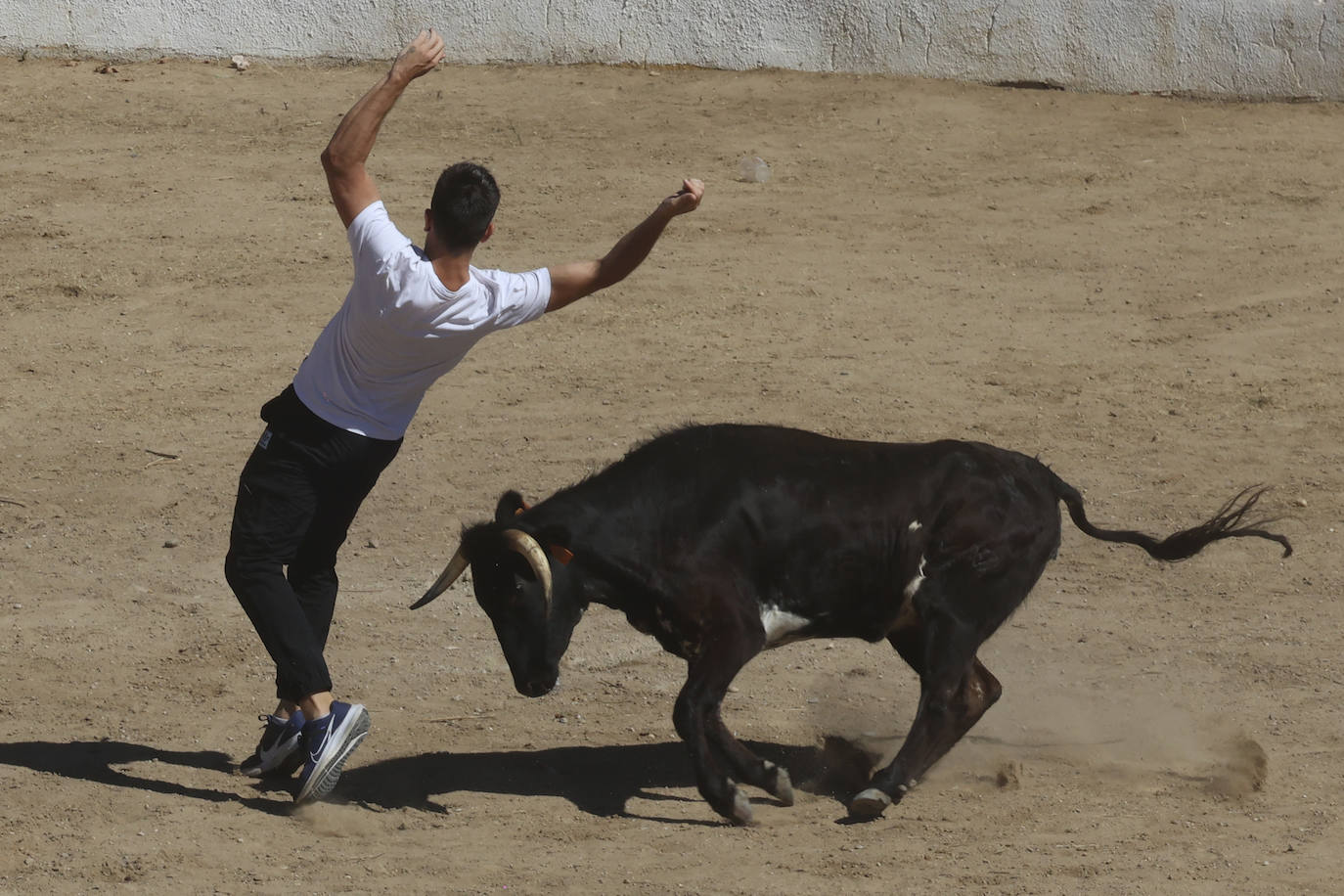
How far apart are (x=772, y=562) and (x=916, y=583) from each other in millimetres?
504

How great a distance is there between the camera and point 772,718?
22.9 ft

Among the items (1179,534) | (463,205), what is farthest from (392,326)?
(1179,534)

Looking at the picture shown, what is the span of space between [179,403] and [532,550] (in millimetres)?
4500

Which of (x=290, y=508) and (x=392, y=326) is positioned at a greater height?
(x=392, y=326)

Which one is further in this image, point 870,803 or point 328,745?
point 870,803

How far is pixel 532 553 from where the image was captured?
5895mm

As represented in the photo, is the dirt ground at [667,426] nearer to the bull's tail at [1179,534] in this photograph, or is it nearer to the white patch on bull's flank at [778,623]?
the white patch on bull's flank at [778,623]

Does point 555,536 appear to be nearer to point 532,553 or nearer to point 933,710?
point 532,553

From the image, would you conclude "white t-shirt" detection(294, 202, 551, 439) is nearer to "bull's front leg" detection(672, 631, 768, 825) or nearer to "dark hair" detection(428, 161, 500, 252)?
"dark hair" detection(428, 161, 500, 252)

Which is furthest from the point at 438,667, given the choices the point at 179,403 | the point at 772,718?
the point at 179,403

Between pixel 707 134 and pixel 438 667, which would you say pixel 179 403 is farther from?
pixel 707 134

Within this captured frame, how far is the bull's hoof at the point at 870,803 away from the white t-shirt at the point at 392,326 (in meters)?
1.93

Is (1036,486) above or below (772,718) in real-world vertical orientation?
above

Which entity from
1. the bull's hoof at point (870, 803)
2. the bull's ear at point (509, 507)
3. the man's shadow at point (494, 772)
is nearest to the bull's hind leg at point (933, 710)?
the bull's hoof at point (870, 803)
